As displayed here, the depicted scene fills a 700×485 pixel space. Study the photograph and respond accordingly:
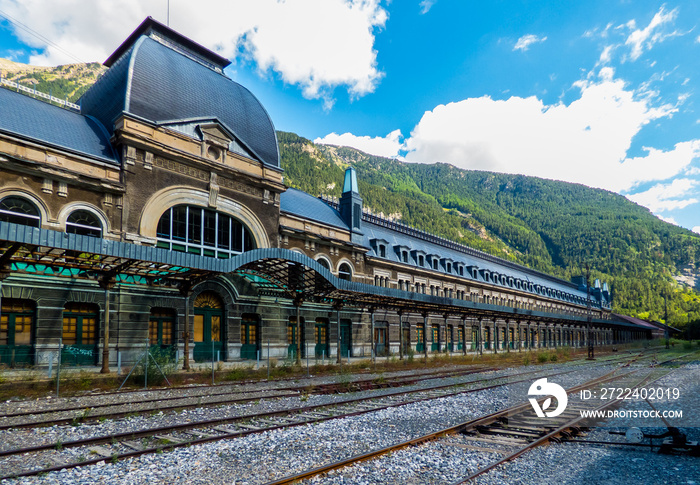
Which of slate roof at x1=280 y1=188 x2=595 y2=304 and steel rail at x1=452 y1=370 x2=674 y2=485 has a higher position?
slate roof at x1=280 y1=188 x2=595 y2=304

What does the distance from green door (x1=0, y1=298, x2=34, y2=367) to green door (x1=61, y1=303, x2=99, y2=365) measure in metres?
1.37

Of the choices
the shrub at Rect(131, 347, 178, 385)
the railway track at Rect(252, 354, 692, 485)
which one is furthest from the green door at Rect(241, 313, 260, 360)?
the railway track at Rect(252, 354, 692, 485)

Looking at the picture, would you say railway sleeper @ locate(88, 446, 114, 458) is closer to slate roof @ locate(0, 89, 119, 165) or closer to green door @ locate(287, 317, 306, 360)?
slate roof @ locate(0, 89, 119, 165)

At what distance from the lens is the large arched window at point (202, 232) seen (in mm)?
25562

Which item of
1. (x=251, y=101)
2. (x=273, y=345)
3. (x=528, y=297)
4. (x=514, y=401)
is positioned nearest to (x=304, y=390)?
(x=514, y=401)

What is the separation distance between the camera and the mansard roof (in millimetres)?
25641

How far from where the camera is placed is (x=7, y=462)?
26.5 feet

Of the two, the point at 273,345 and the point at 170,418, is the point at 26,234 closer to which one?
the point at 170,418

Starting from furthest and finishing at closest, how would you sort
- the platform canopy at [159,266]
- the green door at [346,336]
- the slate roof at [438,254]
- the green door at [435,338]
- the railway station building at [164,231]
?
1. the green door at [435,338]
2. the slate roof at [438,254]
3. the green door at [346,336]
4. the railway station building at [164,231]
5. the platform canopy at [159,266]

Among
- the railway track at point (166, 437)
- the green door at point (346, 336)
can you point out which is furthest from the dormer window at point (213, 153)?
the railway track at point (166, 437)

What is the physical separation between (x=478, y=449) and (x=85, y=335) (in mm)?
20271

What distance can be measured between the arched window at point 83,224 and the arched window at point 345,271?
19.3m

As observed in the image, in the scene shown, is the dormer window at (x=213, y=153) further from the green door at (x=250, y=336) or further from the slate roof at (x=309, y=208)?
the green door at (x=250, y=336)

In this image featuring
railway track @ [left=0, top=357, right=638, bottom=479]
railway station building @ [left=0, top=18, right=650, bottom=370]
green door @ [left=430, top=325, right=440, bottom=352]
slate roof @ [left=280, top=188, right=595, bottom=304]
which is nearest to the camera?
railway track @ [left=0, top=357, right=638, bottom=479]
